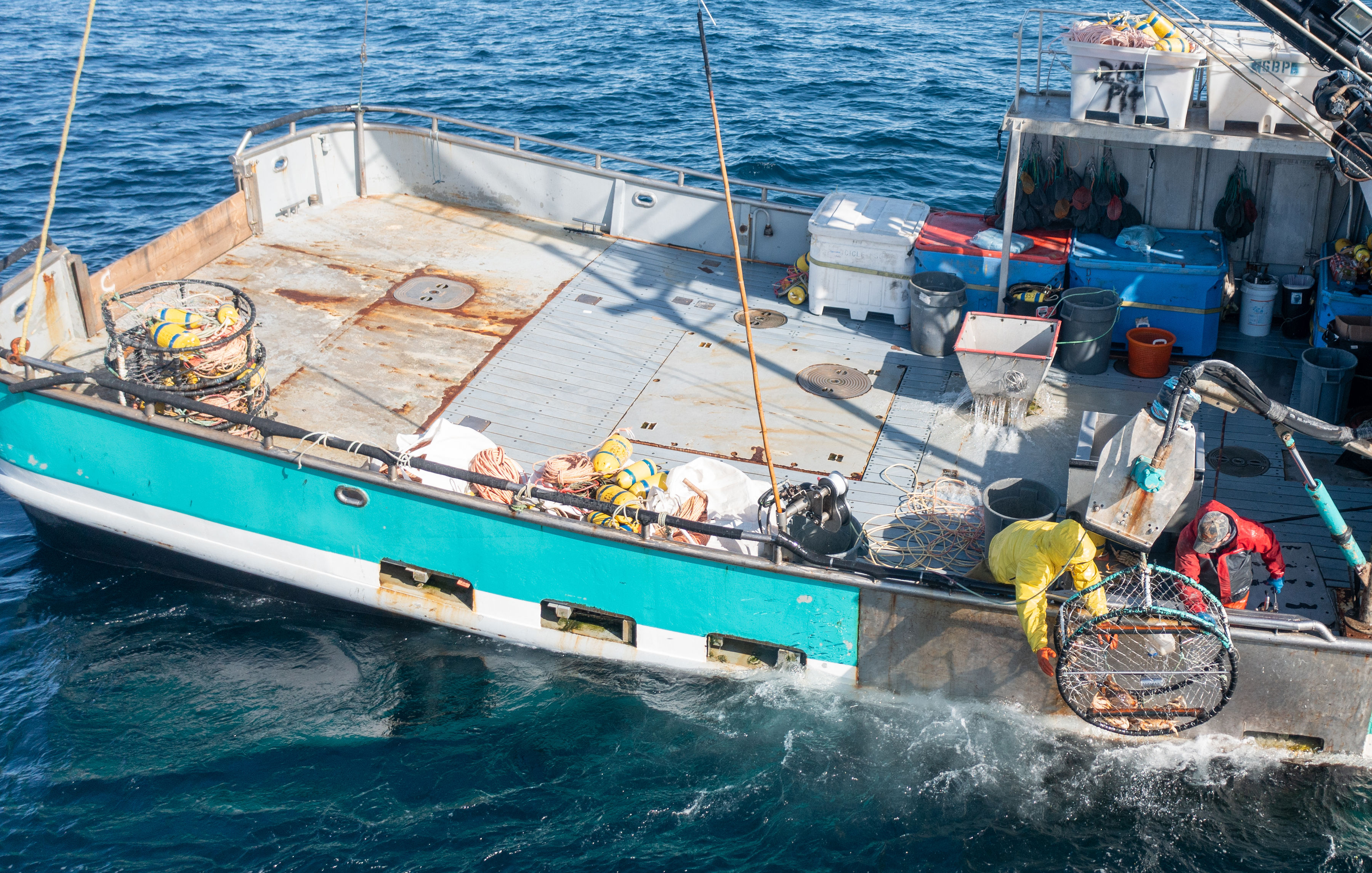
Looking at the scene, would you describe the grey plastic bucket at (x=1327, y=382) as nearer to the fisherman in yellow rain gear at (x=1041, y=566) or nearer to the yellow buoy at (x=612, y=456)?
the fisherman in yellow rain gear at (x=1041, y=566)

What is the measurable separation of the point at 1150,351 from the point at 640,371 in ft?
15.7

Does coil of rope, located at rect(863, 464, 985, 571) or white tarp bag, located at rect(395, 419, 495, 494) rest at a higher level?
white tarp bag, located at rect(395, 419, 495, 494)

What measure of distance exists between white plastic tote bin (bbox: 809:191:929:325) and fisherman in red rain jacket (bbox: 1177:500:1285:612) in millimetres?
4513

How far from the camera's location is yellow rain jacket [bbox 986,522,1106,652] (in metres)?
7.45

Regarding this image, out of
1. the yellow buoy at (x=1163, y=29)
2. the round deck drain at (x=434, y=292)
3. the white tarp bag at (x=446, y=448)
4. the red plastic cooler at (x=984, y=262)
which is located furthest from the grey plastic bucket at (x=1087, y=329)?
the round deck drain at (x=434, y=292)

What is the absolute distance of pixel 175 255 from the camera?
12.2m

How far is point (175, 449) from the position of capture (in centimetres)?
983

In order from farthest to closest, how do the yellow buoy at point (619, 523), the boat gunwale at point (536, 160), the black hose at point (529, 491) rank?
the boat gunwale at point (536, 160) < the yellow buoy at point (619, 523) < the black hose at point (529, 491)

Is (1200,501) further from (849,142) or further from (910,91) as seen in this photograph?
(910,91)

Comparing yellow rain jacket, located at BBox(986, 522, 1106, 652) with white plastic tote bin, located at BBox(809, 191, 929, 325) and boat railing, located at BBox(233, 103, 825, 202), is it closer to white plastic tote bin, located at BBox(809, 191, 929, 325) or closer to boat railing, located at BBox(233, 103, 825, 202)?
white plastic tote bin, located at BBox(809, 191, 929, 325)

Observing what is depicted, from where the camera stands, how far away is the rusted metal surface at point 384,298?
1082 cm

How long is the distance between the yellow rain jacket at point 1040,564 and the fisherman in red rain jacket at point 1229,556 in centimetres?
83

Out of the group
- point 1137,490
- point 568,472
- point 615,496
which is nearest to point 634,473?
point 615,496

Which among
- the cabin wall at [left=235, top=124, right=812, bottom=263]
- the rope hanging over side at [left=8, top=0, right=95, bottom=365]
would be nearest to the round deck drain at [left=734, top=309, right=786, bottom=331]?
the cabin wall at [left=235, top=124, right=812, bottom=263]
